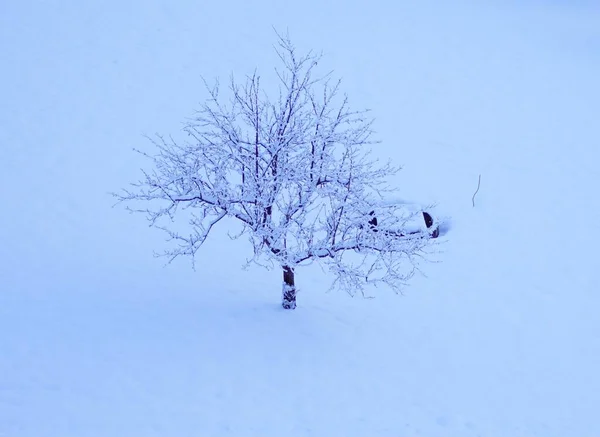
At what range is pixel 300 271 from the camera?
1018 cm

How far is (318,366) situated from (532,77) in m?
15.2

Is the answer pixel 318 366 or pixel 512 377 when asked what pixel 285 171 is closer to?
pixel 318 366

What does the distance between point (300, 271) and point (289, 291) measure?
1.89m

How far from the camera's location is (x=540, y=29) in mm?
22562

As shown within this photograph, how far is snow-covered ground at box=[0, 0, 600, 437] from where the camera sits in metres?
6.62

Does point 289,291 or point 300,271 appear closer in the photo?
point 289,291

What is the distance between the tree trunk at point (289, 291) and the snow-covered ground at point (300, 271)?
0.18m

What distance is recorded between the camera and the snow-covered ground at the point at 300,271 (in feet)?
21.7

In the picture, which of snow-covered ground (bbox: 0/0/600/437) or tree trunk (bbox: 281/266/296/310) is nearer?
snow-covered ground (bbox: 0/0/600/437)

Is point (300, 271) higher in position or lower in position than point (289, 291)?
higher

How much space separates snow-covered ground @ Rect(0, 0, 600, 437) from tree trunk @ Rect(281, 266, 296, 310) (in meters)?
0.18

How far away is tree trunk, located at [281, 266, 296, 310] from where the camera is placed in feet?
26.2

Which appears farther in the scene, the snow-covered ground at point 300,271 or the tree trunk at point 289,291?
the tree trunk at point 289,291

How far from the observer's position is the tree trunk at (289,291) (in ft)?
26.2
